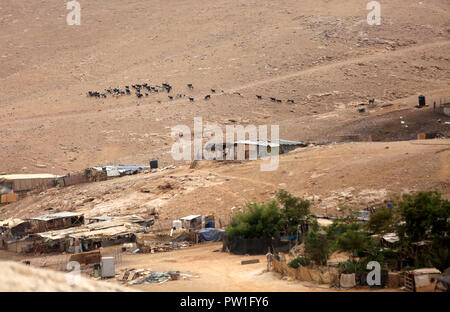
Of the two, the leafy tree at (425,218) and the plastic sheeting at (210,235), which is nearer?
the leafy tree at (425,218)

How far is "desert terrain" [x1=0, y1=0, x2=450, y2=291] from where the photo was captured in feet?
108

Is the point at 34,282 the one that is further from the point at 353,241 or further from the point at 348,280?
the point at 353,241

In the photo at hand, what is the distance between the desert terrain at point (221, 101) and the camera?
3306cm

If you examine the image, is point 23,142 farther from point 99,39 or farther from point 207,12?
point 207,12

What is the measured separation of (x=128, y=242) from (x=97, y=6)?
77573 mm

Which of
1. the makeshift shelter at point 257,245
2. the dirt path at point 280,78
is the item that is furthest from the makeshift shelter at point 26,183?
the makeshift shelter at point 257,245

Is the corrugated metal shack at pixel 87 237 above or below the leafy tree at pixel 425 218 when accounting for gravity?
below

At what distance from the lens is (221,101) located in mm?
60438

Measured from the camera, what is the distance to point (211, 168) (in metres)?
39.5

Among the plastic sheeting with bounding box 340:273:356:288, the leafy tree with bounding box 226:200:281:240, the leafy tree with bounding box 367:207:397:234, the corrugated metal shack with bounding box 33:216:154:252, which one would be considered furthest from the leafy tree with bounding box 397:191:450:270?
the corrugated metal shack with bounding box 33:216:154:252

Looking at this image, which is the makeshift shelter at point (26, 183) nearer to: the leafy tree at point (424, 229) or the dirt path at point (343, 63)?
the dirt path at point (343, 63)

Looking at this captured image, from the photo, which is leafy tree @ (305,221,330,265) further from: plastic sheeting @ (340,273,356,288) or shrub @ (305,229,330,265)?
plastic sheeting @ (340,273,356,288)

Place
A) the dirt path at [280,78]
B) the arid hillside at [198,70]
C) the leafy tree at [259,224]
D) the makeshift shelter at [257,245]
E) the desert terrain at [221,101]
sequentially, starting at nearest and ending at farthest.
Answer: the makeshift shelter at [257,245], the leafy tree at [259,224], the desert terrain at [221,101], the arid hillside at [198,70], the dirt path at [280,78]

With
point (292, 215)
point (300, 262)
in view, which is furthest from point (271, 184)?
point (300, 262)
